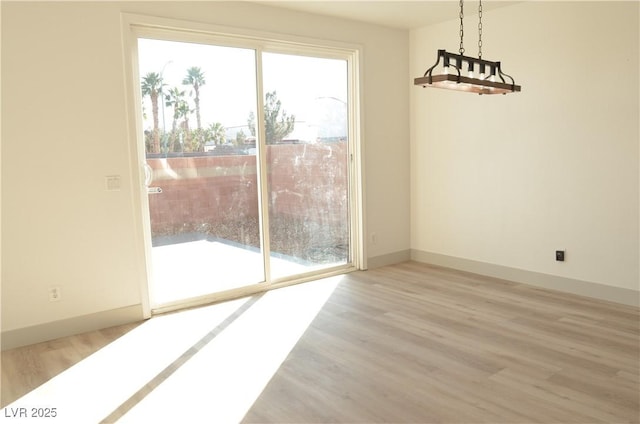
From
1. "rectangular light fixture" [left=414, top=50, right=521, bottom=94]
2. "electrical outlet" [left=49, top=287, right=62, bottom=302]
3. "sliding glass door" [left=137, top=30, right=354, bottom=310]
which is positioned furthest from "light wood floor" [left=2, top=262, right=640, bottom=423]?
"rectangular light fixture" [left=414, top=50, right=521, bottom=94]

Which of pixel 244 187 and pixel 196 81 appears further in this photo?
pixel 244 187

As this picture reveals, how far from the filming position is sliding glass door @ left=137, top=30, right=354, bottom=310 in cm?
423

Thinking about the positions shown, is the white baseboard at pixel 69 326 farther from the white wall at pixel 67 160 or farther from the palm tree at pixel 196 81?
the palm tree at pixel 196 81

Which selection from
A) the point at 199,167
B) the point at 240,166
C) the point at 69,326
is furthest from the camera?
the point at 240,166

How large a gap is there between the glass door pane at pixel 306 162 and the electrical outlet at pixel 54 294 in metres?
1.91

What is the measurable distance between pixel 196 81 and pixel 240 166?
844mm

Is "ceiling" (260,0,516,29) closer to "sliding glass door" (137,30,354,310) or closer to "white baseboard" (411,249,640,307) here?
"sliding glass door" (137,30,354,310)

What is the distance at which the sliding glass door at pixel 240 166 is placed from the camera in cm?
423

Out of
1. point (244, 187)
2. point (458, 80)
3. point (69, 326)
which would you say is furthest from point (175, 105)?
point (458, 80)

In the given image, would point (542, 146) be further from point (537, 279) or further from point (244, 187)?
point (244, 187)

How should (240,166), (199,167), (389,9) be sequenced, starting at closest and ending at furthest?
(199,167) < (240,166) < (389,9)

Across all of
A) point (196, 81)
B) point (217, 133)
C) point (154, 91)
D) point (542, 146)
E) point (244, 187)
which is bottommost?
point (244, 187)

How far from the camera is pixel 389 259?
231 inches

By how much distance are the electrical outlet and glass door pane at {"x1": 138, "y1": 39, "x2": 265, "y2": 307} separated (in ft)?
2.38
